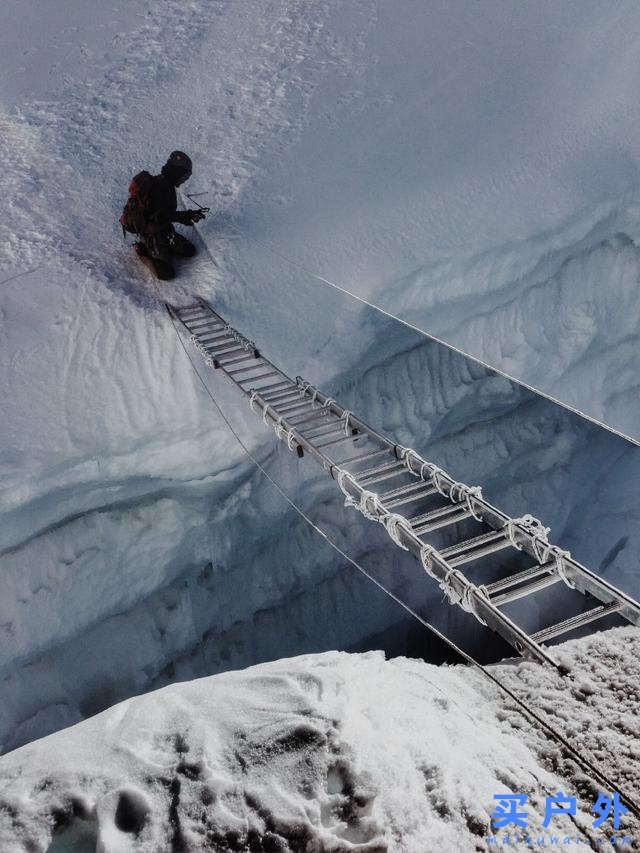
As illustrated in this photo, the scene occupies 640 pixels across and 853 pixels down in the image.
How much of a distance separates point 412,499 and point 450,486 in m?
0.13

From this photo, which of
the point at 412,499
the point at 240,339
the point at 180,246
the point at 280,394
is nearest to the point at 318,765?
the point at 412,499

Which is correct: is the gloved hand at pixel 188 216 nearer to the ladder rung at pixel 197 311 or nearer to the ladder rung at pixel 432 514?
the ladder rung at pixel 197 311

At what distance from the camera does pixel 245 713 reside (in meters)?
1.58

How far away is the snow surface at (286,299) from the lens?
2.74 metres

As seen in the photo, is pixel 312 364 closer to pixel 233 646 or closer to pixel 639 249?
pixel 233 646

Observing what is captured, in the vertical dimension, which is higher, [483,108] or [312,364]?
[483,108]

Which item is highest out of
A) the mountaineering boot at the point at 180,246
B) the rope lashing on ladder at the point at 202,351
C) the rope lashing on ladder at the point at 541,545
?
the mountaineering boot at the point at 180,246

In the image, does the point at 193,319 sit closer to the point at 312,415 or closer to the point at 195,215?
the point at 195,215

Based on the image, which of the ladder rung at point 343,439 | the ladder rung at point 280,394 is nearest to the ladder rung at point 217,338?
the ladder rung at point 280,394

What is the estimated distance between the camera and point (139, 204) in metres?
3.12

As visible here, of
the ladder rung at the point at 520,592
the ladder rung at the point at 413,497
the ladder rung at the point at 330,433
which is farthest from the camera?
the ladder rung at the point at 330,433

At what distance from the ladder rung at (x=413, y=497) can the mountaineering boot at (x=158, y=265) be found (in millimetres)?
1754

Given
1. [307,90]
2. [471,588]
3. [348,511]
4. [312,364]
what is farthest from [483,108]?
[471,588]

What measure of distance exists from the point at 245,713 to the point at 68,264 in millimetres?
2518
